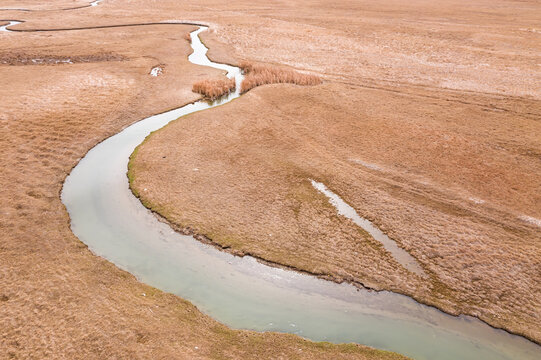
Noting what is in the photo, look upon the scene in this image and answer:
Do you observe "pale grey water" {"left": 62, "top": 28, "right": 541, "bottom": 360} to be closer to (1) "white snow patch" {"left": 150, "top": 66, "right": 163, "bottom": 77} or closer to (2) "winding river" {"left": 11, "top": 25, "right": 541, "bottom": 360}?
(2) "winding river" {"left": 11, "top": 25, "right": 541, "bottom": 360}

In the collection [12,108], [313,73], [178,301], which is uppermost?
[313,73]

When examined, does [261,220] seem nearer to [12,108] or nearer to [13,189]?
[13,189]

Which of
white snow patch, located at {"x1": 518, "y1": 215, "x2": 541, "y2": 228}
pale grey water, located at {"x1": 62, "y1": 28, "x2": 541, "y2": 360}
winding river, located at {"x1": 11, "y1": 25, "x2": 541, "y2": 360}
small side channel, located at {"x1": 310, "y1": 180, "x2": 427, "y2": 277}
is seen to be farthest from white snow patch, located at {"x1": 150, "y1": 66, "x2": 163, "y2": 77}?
white snow patch, located at {"x1": 518, "y1": 215, "x2": 541, "y2": 228}

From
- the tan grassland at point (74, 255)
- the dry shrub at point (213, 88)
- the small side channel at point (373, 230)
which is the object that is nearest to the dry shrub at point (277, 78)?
the dry shrub at point (213, 88)

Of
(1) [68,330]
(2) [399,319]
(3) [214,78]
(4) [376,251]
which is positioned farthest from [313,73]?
(1) [68,330]

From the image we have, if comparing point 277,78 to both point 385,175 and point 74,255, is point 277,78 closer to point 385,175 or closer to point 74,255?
point 385,175

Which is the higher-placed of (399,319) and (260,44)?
(260,44)

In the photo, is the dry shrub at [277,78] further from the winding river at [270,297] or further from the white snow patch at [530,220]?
the white snow patch at [530,220]
